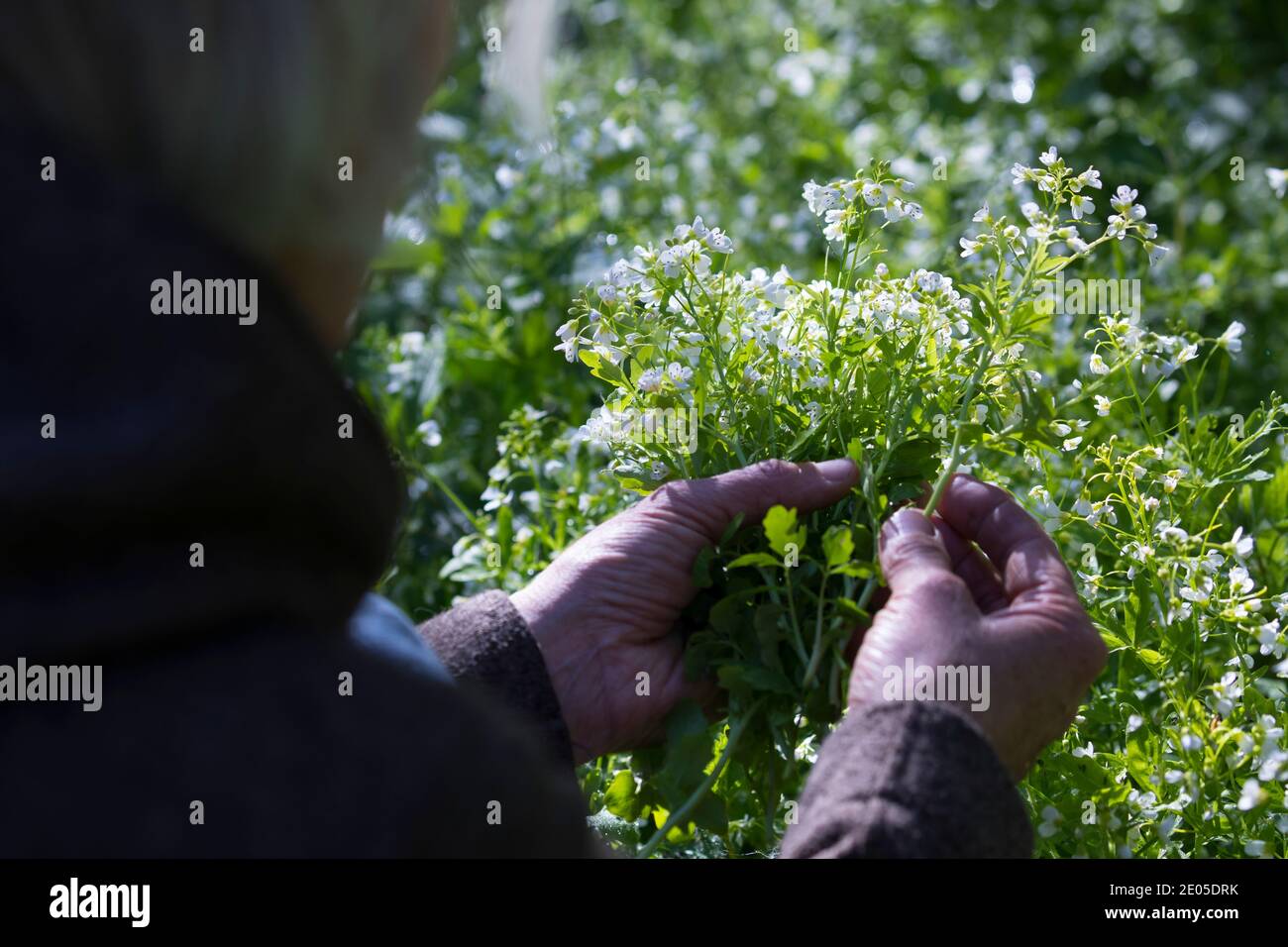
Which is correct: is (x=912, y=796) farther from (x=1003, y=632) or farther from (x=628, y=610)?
(x=628, y=610)

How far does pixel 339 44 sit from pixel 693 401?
0.57m

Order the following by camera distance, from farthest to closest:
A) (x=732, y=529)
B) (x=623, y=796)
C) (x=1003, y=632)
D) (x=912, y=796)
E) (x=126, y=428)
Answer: (x=623, y=796), (x=732, y=529), (x=1003, y=632), (x=912, y=796), (x=126, y=428)

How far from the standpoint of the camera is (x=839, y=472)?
4.00 ft

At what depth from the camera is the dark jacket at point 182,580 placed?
2.23 ft

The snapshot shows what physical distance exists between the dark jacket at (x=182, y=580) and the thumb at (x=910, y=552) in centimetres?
44

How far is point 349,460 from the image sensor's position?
771mm

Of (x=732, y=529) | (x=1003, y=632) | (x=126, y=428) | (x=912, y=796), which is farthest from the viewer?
(x=732, y=529)

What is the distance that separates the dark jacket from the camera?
68 cm

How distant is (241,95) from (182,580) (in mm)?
276

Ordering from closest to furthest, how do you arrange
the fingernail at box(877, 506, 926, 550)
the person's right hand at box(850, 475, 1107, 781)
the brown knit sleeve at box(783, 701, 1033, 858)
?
the brown knit sleeve at box(783, 701, 1033, 858), the person's right hand at box(850, 475, 1107, 781), the fingernail at box(877, 506, 926, 550)

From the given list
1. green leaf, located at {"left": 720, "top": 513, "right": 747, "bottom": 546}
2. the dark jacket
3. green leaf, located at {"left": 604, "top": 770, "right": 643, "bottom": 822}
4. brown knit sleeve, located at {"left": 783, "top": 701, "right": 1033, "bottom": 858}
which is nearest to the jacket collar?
the dark jacket

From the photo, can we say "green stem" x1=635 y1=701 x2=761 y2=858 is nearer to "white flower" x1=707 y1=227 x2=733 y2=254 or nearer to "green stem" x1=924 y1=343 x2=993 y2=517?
"green stem" x1=924 y1=343 x2=993 y2=517

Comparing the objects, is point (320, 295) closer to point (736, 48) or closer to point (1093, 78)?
point (1093, 78)

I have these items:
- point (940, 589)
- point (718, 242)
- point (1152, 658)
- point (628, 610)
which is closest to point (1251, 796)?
point (1152, 658)
